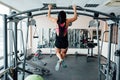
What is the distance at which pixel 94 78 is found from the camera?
5453 mm

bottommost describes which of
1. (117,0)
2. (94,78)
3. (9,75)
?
(94,78)

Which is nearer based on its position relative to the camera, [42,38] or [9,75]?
[9,75]

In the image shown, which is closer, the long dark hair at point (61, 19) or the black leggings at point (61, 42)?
the long dark hair at point (61, 19)

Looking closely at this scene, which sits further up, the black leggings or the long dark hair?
the long dark hair

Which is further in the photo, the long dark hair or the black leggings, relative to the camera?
the black leggings

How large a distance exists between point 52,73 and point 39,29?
15.7 ft

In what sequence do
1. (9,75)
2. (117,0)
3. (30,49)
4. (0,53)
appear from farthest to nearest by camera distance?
(30,49), (0,53), (117,0), (9,75)

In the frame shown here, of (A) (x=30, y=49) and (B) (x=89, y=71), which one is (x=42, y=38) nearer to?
(A) (x=30, y=49)

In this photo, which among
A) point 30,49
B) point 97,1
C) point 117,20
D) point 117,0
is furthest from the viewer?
point 30,49

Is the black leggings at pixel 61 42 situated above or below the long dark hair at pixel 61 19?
below

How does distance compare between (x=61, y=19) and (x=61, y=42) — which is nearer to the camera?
(x=61, y=19)

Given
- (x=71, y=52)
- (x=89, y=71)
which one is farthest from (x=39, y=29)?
(x=89, y=71)

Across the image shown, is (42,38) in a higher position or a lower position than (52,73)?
higher

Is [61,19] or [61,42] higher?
[61,19]
